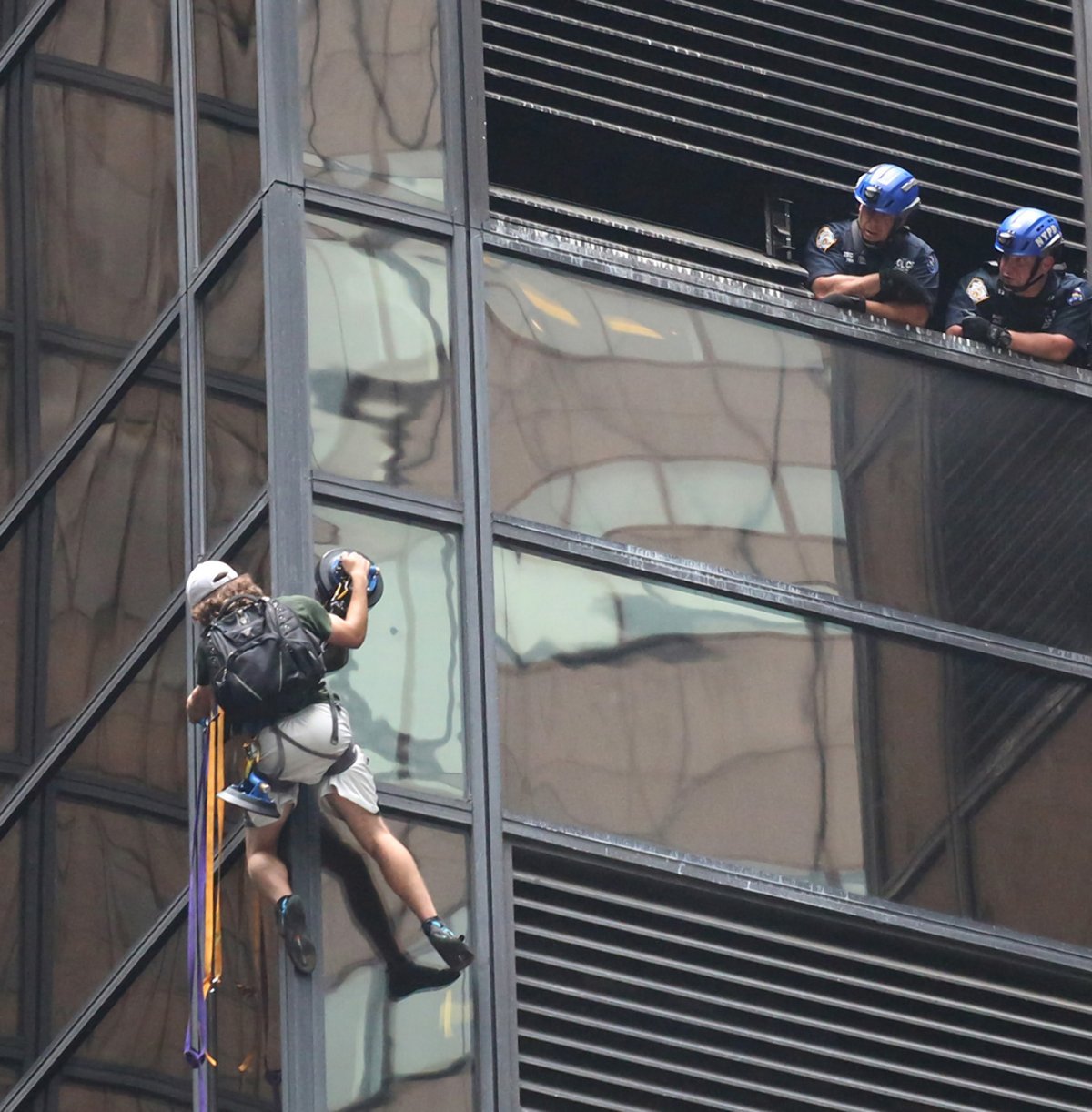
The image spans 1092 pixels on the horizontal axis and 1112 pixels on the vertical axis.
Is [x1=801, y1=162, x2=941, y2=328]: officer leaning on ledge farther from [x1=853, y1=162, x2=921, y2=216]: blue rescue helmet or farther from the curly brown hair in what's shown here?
the curly brown hair

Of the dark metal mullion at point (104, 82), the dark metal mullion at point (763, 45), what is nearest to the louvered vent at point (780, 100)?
the dark metal mullion at point (763, 45)

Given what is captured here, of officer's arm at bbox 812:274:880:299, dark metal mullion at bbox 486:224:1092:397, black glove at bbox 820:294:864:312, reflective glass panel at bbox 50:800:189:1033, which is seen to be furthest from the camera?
officer's arm at bbox 812:274:880:299

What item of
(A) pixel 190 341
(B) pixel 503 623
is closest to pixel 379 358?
(A) pixel 190 341

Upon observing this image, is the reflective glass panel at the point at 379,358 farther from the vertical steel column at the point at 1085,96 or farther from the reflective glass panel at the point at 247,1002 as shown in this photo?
the vertical steel column at the point at 1085,96

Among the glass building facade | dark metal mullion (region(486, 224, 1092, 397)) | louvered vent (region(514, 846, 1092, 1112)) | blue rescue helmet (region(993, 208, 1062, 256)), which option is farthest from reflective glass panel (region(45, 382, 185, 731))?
blue rescue helmet (region(993, 208, 1062, 256))

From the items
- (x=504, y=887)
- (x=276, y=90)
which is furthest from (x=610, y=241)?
(x=504, y=887)

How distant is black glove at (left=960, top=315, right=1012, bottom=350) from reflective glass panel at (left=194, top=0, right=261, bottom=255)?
421cm

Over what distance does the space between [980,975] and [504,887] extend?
8.74 ft

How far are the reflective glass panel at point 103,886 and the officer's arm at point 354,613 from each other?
1571 millimetres

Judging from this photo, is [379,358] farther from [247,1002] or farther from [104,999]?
[104,999]

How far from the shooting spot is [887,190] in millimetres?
18953

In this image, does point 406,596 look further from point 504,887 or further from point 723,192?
point 723,192

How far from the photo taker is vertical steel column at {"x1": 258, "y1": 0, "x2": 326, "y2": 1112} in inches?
594

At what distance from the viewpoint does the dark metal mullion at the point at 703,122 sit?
728 inches
